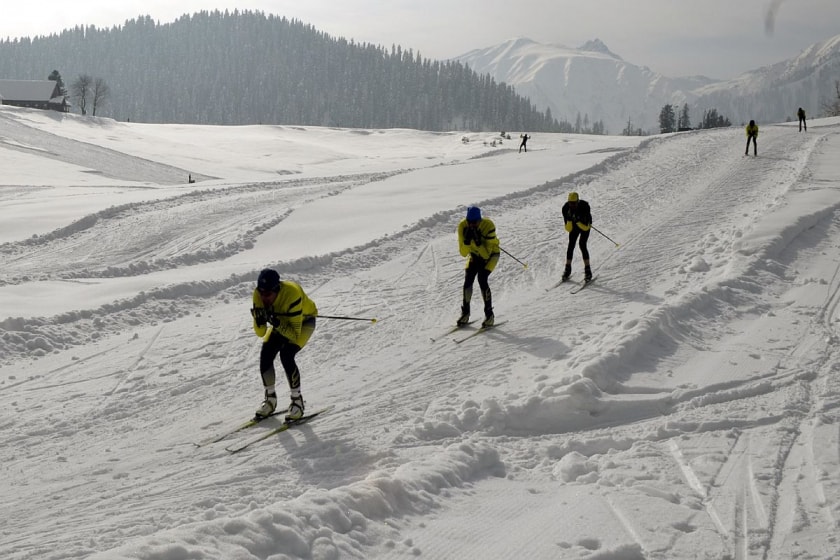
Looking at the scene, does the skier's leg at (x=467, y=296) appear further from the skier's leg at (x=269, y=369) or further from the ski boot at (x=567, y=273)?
the skier's leg at (x=269, y=369)

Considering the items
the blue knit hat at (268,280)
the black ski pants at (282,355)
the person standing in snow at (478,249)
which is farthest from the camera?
the person standing in snow at (478,249)

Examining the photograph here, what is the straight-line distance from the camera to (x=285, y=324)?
25.3 feet

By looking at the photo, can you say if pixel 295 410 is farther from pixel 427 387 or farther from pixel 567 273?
pixel 567 273

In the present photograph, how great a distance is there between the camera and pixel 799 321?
1095cm

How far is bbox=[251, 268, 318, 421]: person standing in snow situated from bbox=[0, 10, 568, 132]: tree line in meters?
143

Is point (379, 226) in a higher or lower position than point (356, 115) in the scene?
lower

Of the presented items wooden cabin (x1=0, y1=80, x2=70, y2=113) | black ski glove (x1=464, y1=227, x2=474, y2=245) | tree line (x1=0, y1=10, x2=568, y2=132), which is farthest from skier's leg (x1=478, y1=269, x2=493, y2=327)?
tree line (x1=0, y1=10, x2=568, y2=132)

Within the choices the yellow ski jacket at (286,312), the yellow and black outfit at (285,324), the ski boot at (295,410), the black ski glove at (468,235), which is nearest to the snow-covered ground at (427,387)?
the ski boot at (295,410)

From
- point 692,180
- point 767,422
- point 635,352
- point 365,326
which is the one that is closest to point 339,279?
point 365,326

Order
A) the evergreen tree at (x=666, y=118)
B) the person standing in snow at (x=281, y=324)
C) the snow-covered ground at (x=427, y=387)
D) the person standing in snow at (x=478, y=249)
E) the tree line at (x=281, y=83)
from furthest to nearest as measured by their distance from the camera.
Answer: the tree line at (x=281, y=83), the evergreen tree at (x=666, y=118), the person standing in snow at (x=478, y=249), the person standing in snow at (x=281, y=324), the snow-covered ground at (x=427, y=387)

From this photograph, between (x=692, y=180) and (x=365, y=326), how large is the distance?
1725 centimetres

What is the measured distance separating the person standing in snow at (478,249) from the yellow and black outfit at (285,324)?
3.84 metres

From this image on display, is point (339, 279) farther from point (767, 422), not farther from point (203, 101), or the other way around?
point (203, 101)

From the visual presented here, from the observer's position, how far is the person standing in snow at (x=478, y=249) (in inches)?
440
